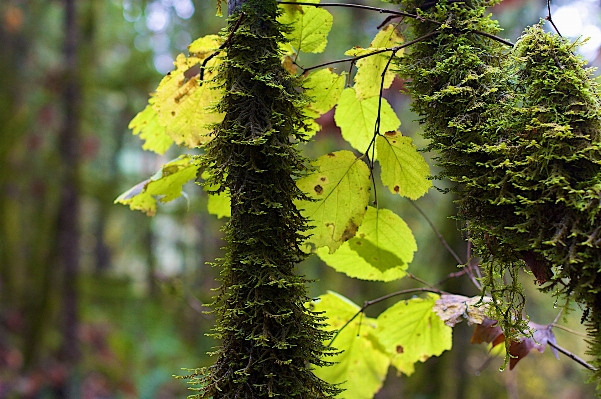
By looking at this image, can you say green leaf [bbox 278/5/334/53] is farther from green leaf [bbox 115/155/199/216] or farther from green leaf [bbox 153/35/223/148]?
green leaf [bbox 115/155/199/216]

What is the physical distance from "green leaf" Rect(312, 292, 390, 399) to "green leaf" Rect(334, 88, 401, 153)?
0.42 m

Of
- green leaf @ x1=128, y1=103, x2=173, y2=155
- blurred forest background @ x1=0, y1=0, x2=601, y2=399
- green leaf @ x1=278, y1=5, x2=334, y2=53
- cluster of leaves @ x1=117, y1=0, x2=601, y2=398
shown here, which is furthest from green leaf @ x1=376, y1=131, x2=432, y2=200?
blurred forest background @ x1=0, y1=0, x2=601, y2=399

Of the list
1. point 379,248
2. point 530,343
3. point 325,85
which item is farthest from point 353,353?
point 325,85

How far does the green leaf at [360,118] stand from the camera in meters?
1.11

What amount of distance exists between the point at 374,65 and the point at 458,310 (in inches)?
22.2

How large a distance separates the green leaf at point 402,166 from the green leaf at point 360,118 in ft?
0.50

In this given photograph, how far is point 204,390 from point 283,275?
0.23 m

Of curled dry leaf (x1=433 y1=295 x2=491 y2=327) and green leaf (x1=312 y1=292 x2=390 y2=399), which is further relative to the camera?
green leaf (x1=312 y1=292 x2=390 y2=399)

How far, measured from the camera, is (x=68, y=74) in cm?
464

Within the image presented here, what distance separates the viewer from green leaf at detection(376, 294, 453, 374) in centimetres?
117

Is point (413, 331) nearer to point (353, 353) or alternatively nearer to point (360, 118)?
point (353, 353)

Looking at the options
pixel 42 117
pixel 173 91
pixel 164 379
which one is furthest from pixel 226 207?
pixel 164 379

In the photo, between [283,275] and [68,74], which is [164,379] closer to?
[68,74]

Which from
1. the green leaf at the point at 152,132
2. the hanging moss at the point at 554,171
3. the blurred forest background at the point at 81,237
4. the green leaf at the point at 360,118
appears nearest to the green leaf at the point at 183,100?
the green leaf at the point at 152,132
